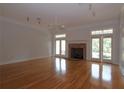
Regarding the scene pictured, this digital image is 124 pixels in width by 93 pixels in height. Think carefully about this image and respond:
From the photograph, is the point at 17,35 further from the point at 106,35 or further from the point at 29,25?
the point at 106,35

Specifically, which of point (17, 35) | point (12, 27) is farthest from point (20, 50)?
point (12, 27)

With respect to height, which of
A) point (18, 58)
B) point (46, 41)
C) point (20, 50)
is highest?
point (46, 41)

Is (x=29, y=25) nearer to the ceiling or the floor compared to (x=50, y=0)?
nearer to the ceiling

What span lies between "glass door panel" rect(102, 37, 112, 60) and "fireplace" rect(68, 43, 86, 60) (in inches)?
65.3

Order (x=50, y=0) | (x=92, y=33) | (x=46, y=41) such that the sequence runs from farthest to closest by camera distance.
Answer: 1. (x=46, y=41)
2. (x=92, y=33)
3. (x=50, y=0)

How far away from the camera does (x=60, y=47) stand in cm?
1084

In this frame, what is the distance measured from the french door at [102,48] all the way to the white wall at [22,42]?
485 cm

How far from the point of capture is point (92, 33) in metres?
8.43

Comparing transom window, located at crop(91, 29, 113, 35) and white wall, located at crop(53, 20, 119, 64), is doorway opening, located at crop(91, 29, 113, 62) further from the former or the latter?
white wall, located at crop(53, 20, 119, 64)

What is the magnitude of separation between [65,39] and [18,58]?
15.4 feet

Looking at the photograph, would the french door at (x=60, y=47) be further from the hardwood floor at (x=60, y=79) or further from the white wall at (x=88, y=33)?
the hardwood floor at (x=60, y=79)

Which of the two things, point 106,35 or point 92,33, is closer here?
point 106,35

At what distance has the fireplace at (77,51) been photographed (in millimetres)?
8906

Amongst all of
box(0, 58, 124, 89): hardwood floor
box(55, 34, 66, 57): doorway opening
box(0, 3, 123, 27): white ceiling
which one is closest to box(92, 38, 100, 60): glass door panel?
box(0, 3, 123, 27): white ceiling
